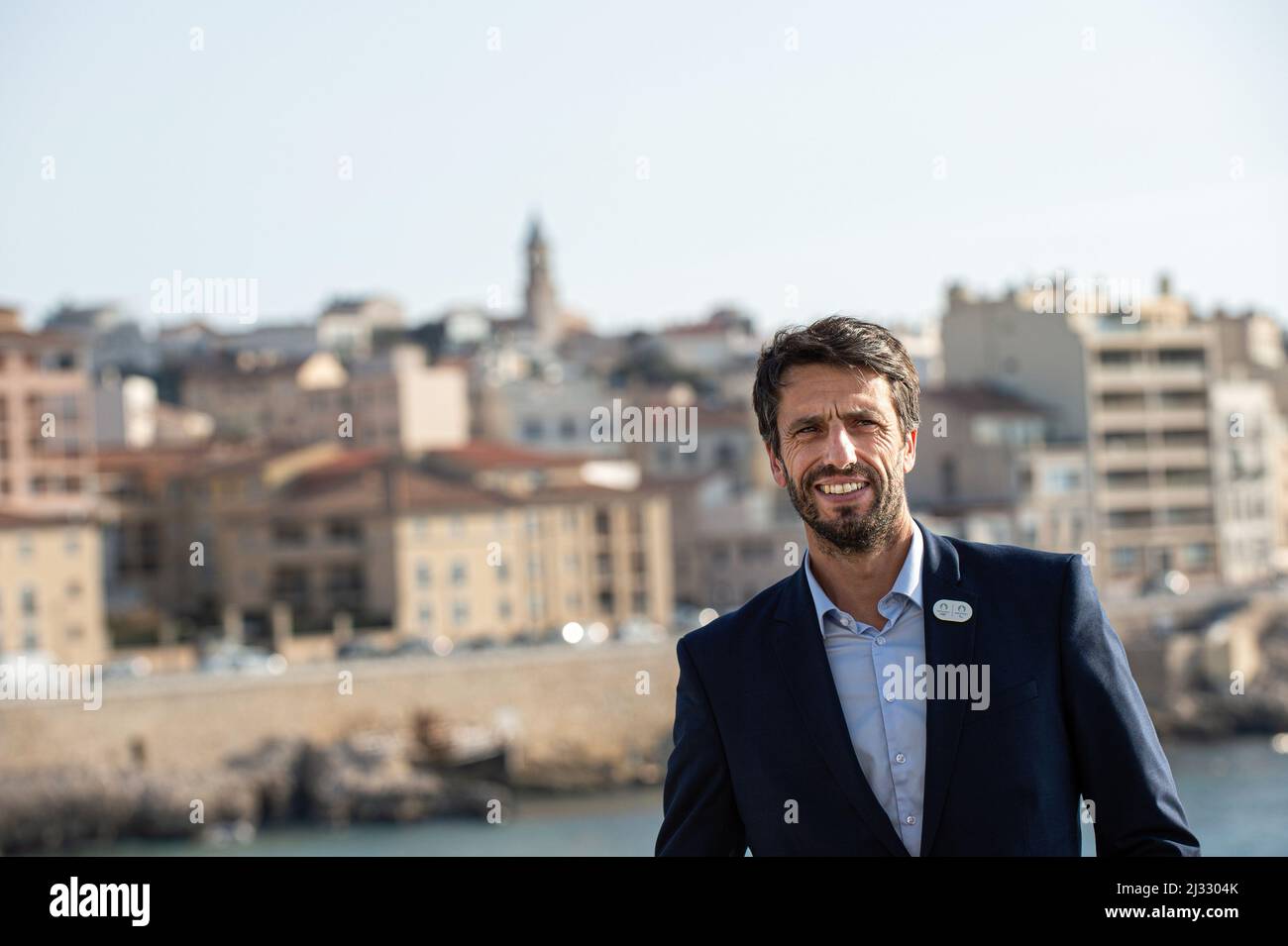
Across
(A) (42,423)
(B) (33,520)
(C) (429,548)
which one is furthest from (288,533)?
(A) (42,423)

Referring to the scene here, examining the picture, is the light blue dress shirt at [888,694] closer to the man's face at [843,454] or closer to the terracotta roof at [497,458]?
the man's face at [843,454]

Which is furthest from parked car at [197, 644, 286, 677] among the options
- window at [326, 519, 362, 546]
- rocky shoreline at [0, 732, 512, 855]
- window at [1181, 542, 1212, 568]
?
window at [1181, 542, 1212, 568]

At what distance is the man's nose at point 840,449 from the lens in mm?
1580

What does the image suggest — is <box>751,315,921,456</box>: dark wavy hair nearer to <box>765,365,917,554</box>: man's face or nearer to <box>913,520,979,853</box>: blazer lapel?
<box>765,365,917,554</box>: man's face

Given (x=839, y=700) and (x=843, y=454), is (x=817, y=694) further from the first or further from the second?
(x=843, y=454)

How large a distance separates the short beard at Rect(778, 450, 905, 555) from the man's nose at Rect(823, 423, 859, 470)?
0.01m

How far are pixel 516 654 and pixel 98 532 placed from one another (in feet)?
24.9

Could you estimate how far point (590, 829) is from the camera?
22906 millimetres

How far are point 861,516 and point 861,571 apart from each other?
79 millimetres

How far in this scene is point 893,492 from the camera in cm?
160

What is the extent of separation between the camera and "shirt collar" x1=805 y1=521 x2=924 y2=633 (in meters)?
1.63
